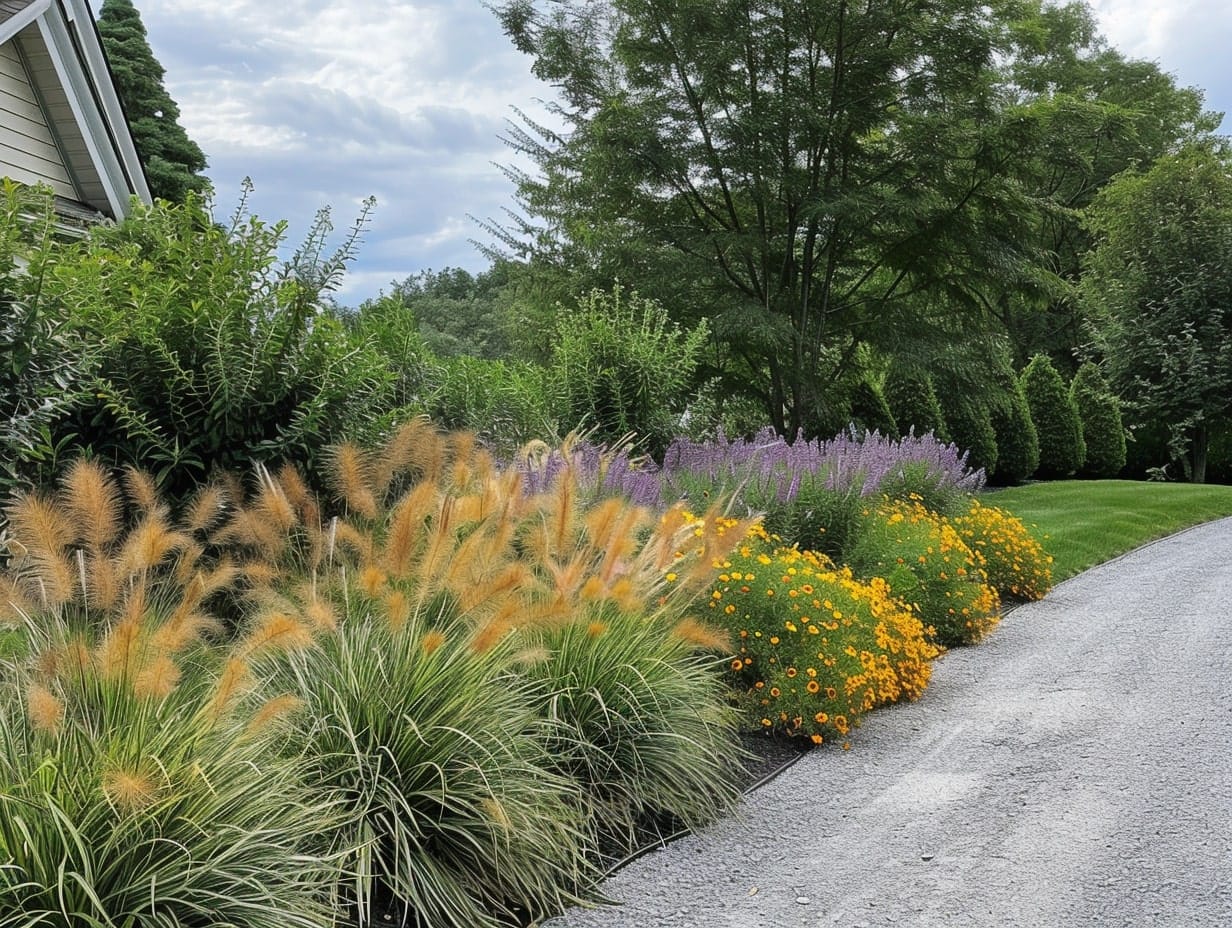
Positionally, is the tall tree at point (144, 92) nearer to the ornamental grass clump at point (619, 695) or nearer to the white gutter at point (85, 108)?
the white gutter at point (85, 108)

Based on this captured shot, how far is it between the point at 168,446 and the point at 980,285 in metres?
11.1

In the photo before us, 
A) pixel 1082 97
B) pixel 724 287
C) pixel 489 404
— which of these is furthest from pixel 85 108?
pixel 1082 97

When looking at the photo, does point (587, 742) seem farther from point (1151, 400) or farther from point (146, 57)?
point (146, 57)

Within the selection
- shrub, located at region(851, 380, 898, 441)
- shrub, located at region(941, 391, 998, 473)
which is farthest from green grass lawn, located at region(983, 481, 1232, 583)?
shrub, located at region(851, 380, 898, 441)

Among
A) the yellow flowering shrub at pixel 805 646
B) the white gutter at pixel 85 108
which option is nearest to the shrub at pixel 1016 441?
the yellow flowering shrub at pixel 805 646

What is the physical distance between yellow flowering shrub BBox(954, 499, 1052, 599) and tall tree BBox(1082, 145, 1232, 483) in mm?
12310

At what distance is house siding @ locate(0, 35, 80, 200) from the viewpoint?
7.59 meters

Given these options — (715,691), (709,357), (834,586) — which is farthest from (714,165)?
(715,691)

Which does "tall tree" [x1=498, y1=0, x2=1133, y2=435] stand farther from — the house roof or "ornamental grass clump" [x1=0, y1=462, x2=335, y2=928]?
"ornamental grass clump" [x1=0, y1=462, x2=335, y2=928]

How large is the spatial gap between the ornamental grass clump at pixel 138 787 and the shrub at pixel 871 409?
13.3 meters

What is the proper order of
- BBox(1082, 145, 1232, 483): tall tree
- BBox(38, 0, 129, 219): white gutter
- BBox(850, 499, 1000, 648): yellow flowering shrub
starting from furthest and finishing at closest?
1. BBox(1082, 145, 1232, 483): tall tree
2. BBox(38, 0, 129, 219): white gutter
3. BBox(850, 499, 1000, 648): yellow flowering shrub

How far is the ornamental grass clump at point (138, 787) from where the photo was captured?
6.60ft

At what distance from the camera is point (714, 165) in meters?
11.7

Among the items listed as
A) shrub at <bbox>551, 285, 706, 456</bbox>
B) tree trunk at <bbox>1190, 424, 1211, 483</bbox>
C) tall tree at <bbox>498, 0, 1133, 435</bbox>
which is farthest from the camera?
tree trunk at <bbox>1190, 424, 1211, 483</bbox>
